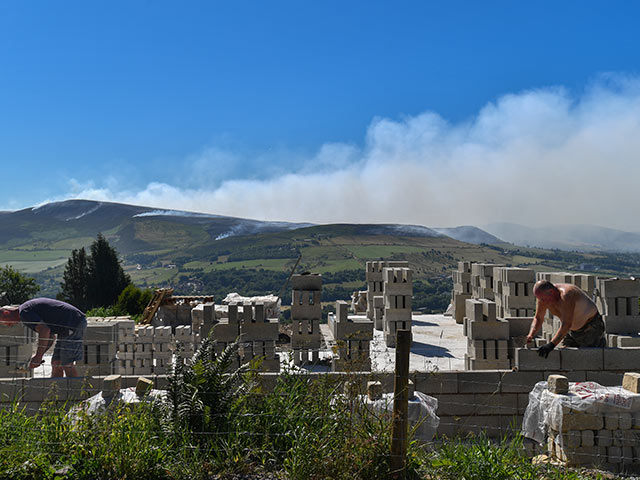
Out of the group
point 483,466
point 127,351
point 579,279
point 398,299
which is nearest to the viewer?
point 483,466

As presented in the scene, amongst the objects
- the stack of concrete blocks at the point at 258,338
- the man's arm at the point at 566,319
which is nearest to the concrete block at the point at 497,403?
the man's arm at the point at 566,319

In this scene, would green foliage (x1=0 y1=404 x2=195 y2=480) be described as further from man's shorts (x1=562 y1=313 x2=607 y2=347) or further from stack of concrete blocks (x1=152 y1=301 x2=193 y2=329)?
stack of concrete blocks (x1=152 y1=301 x2=193 y2=329)

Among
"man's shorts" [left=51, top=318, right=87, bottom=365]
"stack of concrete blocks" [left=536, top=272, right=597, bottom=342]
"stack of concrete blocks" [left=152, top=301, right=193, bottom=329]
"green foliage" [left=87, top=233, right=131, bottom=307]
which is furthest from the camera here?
"green foliage" [left=87, top=233, right=131, bottom=307]

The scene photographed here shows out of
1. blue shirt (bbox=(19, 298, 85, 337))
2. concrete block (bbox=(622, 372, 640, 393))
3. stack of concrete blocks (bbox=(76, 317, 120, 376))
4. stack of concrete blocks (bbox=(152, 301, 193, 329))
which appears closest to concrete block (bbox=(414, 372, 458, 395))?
concrete block (bbox=(622, 372, 640, 393))

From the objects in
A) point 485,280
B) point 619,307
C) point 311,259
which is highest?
point 311,259

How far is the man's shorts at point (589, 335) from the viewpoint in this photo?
31.7 ft

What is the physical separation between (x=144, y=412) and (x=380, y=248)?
134m

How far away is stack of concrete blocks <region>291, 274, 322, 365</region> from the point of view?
14.9 meters

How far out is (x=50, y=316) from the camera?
1002 cm

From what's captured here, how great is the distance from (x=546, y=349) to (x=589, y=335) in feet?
3.36

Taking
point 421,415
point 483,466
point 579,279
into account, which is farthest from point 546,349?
point 483,466

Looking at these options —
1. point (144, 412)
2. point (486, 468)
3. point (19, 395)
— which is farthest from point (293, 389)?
point (19, 395)

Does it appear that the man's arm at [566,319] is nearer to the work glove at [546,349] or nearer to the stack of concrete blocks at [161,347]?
the work glove at [546,349]

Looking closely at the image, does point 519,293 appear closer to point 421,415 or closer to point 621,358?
point 621,358
